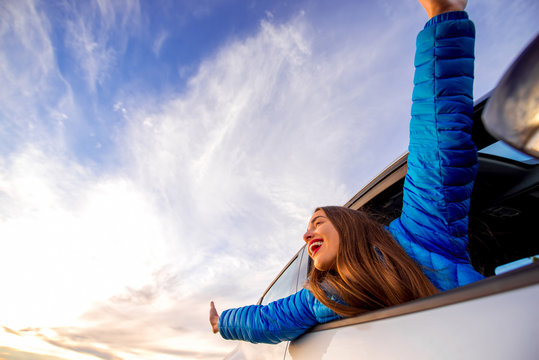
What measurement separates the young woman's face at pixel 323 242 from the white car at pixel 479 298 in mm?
273

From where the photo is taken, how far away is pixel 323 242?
4.84 feet

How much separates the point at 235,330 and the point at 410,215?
1.11 meters

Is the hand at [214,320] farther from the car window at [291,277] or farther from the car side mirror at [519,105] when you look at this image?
the car side mirror at [519,105]

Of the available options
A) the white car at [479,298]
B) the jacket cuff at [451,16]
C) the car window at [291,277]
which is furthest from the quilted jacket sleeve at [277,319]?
the jacket cuff at [451,16]

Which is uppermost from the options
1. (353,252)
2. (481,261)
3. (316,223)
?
(316,223)

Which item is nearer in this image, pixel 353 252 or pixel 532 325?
pixel 532 325

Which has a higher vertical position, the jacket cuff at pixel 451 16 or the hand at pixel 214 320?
the jacket cuff at pixel 451 16

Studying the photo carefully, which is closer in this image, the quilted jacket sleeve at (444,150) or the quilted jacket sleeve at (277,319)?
the quilted jacket sleeve at (444,150)

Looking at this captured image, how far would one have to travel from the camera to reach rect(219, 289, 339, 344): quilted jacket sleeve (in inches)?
56.2

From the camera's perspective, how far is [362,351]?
93cm

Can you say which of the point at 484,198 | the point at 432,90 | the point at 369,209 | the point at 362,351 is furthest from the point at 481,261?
the point at 362,351

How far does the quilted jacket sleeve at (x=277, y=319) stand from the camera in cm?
143

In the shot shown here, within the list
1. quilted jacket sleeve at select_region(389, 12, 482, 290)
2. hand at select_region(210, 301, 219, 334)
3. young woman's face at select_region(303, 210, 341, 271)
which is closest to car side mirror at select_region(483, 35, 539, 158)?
quilted jacket sleeve at select_region(389, 12, 482, 290)

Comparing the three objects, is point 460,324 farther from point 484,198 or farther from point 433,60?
point 484,198
